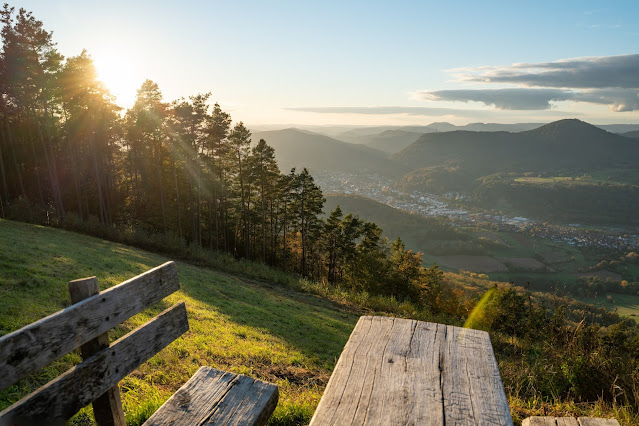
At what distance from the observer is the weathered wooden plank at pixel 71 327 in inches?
60.1

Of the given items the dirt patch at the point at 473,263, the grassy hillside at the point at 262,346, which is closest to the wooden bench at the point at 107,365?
the grassy hillside at the point at 262,346

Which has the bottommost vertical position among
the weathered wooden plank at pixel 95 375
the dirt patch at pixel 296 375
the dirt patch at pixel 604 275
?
the dirt patch at pixel 604 275

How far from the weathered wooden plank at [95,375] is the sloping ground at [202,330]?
213 cm

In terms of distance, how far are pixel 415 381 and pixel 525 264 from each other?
132422 mm

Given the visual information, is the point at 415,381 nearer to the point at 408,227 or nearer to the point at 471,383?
the point at 471,383

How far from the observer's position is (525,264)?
116250 mm

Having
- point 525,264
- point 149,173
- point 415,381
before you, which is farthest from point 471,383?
point 525,264

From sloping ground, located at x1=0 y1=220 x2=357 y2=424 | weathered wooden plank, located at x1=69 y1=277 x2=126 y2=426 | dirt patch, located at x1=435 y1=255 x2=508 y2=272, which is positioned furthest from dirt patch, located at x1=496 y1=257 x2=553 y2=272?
weathered wooden plank, located at x1=69 y1=277 x2=126 y2=426

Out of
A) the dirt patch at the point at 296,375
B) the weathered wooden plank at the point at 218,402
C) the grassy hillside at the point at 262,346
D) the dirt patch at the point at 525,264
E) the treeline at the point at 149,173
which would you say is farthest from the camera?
the dirt patch at the point at 525,264

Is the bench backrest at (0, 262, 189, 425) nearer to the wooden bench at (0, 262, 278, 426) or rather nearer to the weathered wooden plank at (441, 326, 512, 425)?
the wooden bench at (0, 262, 278, 426)

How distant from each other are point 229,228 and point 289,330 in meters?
33.9

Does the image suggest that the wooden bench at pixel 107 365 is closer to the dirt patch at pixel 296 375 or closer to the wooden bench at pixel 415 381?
the wooden bench at pixel 415 381

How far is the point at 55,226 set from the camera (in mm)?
25984

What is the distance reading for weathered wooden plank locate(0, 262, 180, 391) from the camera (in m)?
1.53
